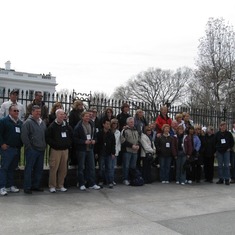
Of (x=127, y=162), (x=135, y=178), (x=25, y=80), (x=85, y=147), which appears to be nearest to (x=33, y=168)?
(x=85, y=147)

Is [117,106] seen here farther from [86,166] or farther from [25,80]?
[25,80]

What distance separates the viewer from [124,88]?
65.1m

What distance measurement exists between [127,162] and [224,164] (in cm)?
325

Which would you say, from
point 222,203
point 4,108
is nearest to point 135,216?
point 222,203

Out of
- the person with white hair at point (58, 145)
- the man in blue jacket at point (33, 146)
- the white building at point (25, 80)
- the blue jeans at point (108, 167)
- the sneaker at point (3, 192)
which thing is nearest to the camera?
the sneaker at point (3, 192)

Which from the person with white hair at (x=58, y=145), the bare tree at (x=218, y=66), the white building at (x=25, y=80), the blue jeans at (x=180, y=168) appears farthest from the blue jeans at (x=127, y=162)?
the white building at (x=25, y=80)

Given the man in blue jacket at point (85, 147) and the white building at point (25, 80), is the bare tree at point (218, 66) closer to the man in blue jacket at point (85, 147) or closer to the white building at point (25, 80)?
the man in blue jacket at point (85, 147)

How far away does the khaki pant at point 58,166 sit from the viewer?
8.04 meters

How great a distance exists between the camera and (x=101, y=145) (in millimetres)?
8930

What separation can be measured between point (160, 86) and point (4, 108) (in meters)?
55.8

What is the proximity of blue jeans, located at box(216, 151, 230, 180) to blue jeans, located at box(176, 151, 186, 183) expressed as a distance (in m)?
1.25

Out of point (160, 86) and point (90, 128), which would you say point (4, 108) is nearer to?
point (90, 128)

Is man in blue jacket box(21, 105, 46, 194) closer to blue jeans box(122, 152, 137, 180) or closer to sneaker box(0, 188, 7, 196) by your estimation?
sneaker box(0, 188, 7, 196)

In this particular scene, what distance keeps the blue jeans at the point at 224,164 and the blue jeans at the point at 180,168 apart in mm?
1253
